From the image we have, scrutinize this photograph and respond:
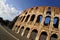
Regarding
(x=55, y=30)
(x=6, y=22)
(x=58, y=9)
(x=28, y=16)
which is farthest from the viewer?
(x=6, y=22)

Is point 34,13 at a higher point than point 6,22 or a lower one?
lower

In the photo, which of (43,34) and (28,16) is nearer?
(43,34)

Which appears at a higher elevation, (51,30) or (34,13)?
(34,13)

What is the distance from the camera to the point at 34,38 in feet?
88.3

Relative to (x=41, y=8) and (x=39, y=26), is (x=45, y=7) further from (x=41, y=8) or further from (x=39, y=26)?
(x=39, y=26)

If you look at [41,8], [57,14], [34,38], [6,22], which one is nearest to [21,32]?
[34,38]

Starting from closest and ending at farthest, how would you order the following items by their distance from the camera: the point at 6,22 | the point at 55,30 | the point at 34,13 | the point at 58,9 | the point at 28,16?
the point at 55,30 → the point at 58,9 → the point at 34,13 → the point at 28,16 → the point at 6,22

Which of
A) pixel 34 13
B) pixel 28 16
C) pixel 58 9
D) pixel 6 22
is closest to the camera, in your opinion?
pixel 58 9

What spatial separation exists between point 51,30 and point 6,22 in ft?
95.9

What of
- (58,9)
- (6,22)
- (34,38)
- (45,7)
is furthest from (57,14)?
(6,22)

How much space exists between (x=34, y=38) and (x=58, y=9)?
911 centimetres

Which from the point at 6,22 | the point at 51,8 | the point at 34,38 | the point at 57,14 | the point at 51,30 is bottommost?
the point at 34,38

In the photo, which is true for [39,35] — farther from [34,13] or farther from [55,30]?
→ [34,13]

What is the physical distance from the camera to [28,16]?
108 ft
